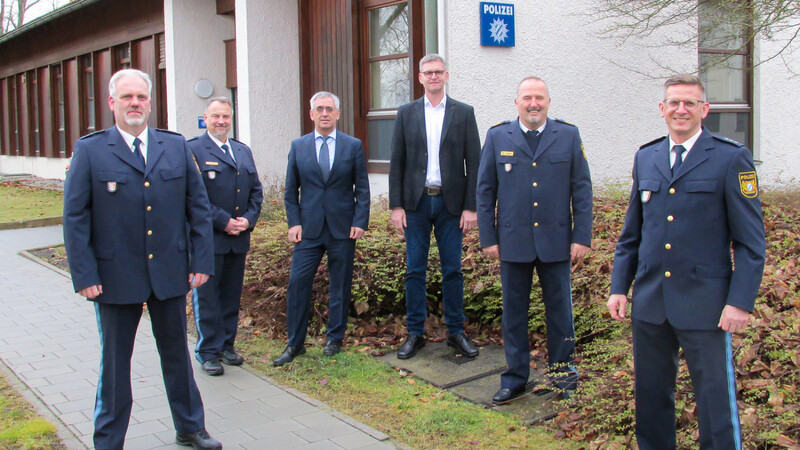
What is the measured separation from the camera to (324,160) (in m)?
6.18

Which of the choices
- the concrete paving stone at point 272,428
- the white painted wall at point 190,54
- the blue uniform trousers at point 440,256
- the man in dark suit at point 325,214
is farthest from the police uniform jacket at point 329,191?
the white painted wall at point 190,54

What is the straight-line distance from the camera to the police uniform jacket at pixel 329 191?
614 centimetres

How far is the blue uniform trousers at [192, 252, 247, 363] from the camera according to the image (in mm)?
5941

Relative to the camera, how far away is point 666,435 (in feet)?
11.9

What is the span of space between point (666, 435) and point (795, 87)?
11250 mm

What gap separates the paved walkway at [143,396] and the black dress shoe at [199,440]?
0.06 m

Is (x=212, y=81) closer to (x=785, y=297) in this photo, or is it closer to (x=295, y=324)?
(x=295, y=324)

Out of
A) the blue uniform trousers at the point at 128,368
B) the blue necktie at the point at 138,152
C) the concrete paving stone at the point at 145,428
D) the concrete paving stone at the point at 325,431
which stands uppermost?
the blue necktie at the point at 138,152

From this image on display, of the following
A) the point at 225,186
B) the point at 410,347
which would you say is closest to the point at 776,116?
the point at 410,347

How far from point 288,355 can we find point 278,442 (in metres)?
1.61

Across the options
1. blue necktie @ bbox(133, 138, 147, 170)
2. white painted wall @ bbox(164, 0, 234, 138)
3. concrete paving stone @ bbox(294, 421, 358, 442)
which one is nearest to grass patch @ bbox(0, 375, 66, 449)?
concrete paving stone @ bbox(294, 421, 358, 442)

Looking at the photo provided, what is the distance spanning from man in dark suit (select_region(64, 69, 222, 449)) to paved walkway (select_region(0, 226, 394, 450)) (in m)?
0.45

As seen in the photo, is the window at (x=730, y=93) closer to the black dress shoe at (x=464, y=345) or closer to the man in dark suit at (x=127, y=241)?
the black dress shoe at (x=464, y=345)

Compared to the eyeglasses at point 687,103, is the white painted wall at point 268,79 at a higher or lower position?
higher
